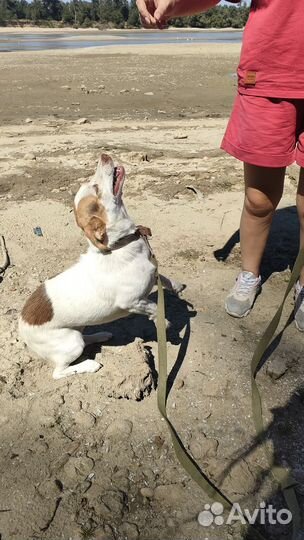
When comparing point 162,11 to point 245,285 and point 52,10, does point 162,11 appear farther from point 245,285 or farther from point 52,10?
point 52,10

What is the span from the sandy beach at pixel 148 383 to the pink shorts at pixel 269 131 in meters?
1.24

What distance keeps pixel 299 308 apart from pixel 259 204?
0.84 meters

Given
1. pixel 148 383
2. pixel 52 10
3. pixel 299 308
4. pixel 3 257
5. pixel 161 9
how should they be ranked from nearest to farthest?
pixel 161 9
pixel 148 383
pixel 299 308
pixel 3 257
pixel 52 10

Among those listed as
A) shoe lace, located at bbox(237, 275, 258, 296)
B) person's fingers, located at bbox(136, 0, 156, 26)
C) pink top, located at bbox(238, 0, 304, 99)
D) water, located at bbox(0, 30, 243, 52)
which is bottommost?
water, located at bbox(0, 30, 243, 52)

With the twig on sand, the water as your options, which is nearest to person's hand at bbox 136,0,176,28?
the twig on sand

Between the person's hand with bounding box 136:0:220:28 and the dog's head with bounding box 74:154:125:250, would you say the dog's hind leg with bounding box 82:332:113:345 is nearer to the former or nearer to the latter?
the dog's head with bounding box 74:154:125:250

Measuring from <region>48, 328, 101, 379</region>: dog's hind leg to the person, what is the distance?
5.05 ft

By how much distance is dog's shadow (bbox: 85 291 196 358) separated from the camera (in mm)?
3539

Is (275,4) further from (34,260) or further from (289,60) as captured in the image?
(34,260)

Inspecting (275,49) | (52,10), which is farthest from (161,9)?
(52,10)

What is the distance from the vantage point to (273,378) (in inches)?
124

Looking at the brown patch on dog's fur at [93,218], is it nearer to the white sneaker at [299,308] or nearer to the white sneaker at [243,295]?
the white sneaker at [243,295]

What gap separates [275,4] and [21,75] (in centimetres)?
1562

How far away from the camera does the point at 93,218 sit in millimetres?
2857
